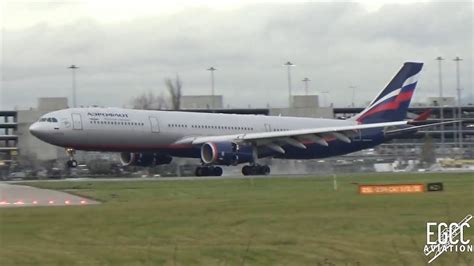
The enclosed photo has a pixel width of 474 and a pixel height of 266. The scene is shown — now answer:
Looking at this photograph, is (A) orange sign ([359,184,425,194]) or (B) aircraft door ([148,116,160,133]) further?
(B) aircraft door ([148,116,160,133])

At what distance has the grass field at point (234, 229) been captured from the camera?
19.5 m

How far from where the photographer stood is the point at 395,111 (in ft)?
219

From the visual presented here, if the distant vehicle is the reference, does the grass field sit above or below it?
above

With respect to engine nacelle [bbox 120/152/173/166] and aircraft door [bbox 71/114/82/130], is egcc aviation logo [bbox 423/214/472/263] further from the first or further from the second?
engine nacelle [bbox 120/152/173/166]

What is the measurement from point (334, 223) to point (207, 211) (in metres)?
4.41

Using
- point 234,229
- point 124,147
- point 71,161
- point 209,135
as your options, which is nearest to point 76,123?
point 71,161

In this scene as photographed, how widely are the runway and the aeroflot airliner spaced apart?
16.2 meters

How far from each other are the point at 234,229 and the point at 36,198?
1091 cm

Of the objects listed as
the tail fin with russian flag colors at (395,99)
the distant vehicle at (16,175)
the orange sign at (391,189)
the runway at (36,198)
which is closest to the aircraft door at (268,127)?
the tail fin with russian flag colors at (395,99)

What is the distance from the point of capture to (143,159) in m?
58.4

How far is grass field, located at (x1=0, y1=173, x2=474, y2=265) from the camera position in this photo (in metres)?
19.5

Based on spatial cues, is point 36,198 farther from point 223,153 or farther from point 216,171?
point 216,171

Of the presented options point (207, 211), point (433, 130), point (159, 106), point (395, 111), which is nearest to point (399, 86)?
point (395, 111)

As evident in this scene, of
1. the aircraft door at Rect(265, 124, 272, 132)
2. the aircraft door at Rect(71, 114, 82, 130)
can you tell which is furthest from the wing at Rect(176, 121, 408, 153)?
the aircraft door at Rect(71, 114, 82, 130)
